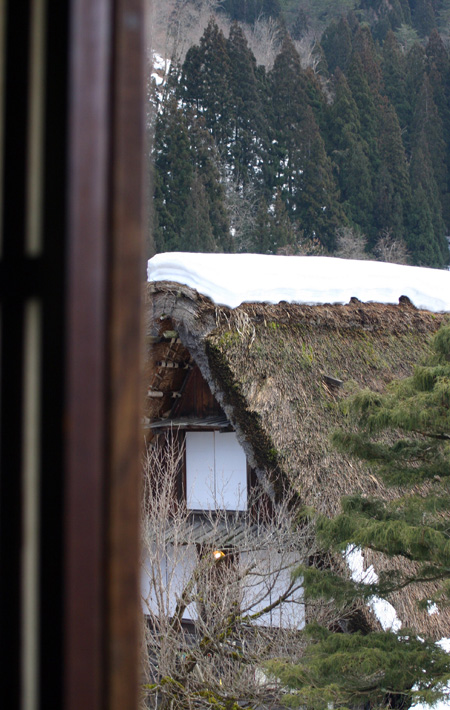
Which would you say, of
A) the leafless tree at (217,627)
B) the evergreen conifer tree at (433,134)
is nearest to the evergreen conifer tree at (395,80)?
the evergreen conifer tree at (433,134)

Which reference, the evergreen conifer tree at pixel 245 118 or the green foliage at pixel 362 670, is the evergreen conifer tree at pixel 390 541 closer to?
the green foliage at pixel 362 670

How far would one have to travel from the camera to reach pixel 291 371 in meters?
6.38

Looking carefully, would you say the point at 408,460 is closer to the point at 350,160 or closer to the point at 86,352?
the point at 86,352

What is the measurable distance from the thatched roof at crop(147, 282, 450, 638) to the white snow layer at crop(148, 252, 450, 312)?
139 mm

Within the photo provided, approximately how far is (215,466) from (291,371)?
147cm

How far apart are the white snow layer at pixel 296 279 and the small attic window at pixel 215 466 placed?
64.7 inches

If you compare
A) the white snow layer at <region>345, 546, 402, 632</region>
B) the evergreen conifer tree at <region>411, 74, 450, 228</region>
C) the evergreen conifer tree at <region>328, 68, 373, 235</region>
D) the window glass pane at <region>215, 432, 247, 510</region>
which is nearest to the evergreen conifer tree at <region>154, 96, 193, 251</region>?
the evergreen conifer tree at <region>328, 68, 373, 235</region>

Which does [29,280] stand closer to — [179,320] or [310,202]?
[179,320]

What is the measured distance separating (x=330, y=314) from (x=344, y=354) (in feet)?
1.64

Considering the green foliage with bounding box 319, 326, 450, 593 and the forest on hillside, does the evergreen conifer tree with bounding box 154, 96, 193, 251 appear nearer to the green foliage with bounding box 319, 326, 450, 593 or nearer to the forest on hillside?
the forest on hillside

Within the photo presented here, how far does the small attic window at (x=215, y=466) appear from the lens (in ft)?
22.6

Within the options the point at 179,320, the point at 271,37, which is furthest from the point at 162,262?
the point at 271,37

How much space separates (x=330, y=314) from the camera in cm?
716

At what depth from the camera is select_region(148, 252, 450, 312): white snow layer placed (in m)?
6.39
